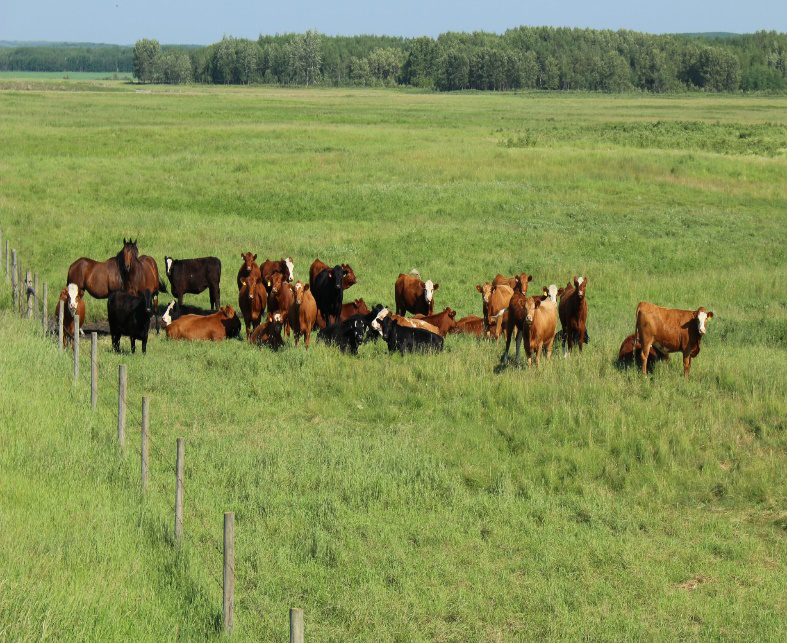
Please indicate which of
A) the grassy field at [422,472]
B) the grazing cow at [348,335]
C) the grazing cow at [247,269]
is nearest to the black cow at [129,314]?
the grassy field at [422,472]

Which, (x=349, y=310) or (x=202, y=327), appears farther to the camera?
(x=349, y=310)

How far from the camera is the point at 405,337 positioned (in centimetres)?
1623

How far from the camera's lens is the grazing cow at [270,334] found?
54.9 feet

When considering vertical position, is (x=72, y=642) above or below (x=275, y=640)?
above

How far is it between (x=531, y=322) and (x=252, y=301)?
6.60 metres

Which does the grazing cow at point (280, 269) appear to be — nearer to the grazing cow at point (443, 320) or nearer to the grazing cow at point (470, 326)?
the grazing cow at point (443, 320)

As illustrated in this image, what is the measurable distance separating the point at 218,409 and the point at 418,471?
137 inches

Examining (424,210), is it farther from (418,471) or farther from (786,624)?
(786,624)

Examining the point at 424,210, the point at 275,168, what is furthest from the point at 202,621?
the point at 275,168

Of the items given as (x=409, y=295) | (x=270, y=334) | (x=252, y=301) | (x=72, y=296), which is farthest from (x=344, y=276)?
(x=72, y=296)

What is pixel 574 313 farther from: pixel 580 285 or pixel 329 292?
pixel 329 292

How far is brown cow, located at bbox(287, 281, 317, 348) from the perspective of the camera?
17203 mm

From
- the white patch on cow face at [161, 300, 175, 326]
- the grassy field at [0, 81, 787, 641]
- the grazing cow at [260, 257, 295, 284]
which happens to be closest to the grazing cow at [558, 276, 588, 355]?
the grassy field at [0, 81, 787, 641]

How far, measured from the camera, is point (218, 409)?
42.2ft
